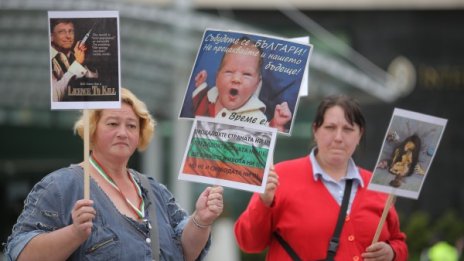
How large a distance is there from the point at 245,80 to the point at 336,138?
0.67 metres

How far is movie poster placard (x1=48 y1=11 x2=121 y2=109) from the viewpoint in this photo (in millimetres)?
4297

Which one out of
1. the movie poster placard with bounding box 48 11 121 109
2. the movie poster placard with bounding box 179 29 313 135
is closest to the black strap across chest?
the movie poster placard with bounding box 179 29 313 135

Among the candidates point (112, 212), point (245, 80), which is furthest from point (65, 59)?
point (245, 80)

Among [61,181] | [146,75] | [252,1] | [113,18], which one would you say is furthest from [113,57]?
[252,1]

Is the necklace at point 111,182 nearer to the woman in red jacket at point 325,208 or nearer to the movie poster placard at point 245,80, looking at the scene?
the movie poster placard at point 245,80

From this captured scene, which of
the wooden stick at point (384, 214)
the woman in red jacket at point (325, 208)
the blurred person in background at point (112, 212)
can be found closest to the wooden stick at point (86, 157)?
the blurred person in background at point (112, 212)

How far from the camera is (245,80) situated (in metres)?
4.68

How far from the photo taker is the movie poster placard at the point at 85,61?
430 centimetres

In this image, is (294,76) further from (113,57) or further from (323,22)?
(323,22)

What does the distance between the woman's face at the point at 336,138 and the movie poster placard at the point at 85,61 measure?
4.13 ft

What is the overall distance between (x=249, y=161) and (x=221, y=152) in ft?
0.43

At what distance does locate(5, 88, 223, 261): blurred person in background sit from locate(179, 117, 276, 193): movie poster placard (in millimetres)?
135

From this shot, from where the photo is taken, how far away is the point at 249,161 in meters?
4.64

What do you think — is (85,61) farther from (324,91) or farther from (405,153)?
(324,91)
